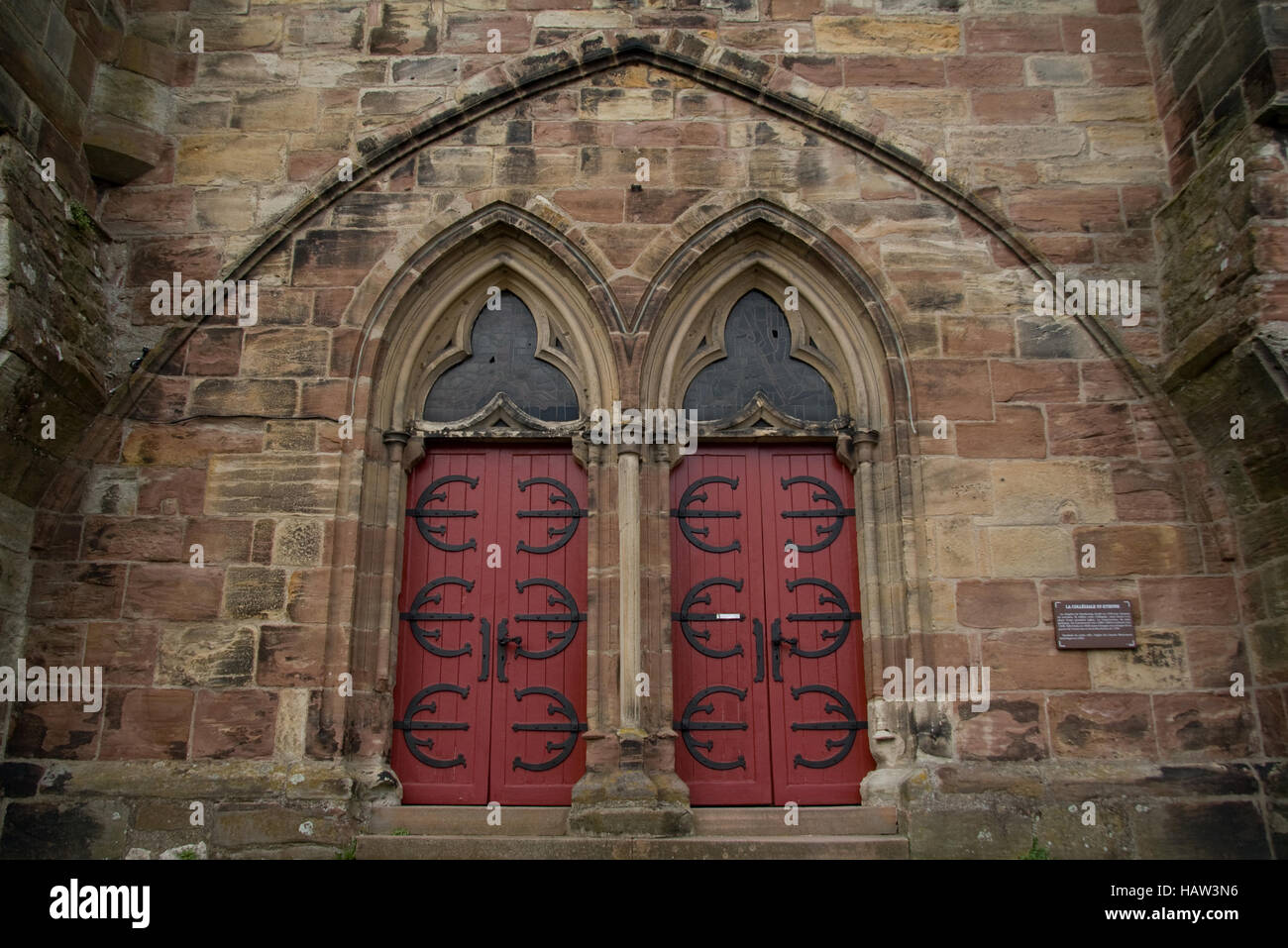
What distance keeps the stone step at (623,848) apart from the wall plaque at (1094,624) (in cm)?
138

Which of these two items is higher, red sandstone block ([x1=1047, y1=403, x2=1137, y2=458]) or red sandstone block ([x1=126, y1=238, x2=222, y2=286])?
red sandstone block ([x1=126, y1=238, x2=222, y2=286])

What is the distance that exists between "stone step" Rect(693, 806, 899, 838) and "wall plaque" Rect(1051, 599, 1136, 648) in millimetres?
1290

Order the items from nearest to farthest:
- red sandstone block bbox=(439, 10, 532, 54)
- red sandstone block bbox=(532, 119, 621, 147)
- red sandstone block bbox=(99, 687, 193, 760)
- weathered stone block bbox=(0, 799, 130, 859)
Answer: weathered stone block bbox=(0, 799, 130, 859), red sandstone block bbox=(99, 687, 193, 760), red sandstone block bbox=(532, 119, 621, 147), red sandstone block bbox=(439, 10, 532, 54)

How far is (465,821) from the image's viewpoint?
5840 mm

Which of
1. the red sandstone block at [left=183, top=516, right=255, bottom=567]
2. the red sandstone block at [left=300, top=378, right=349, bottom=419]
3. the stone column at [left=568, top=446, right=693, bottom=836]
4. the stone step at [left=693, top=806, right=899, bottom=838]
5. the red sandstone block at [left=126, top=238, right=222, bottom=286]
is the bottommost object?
the stone step at [left=693, top=806, right=899, bottom=838]

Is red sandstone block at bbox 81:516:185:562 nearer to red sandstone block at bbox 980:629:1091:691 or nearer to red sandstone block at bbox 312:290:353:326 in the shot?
red sandstone block at bbox 312:290:353:326

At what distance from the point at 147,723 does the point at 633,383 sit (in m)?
3.09

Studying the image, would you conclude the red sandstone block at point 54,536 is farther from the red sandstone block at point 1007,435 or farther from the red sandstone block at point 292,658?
the red sandstone block at point 1007,435

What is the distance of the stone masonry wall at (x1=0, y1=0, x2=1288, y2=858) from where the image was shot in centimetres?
566

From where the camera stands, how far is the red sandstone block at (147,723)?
5.72 m

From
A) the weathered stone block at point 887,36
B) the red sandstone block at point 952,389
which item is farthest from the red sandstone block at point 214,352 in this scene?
the weathered stone block at point 887,36

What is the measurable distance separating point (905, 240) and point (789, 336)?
86 cm

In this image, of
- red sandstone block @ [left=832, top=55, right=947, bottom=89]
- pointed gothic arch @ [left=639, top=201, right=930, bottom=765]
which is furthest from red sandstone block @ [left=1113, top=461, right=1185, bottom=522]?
red sandstone block @ [left=832, top=55, right=947, bottom=89]

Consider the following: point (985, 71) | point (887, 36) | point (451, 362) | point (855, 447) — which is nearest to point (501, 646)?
point (451, 362)
